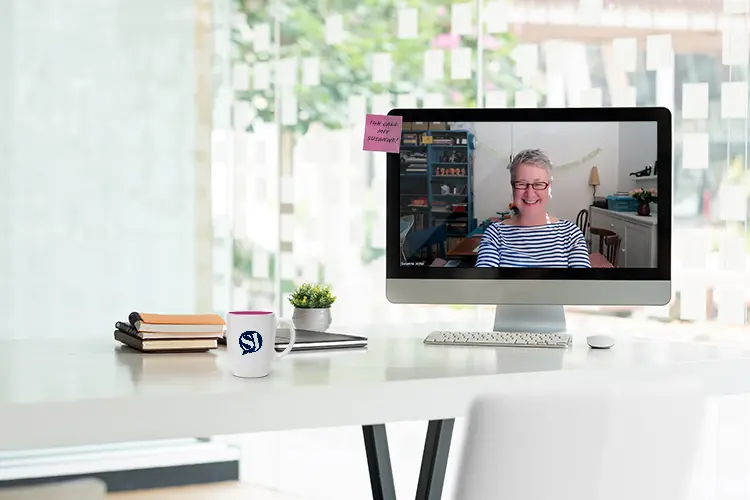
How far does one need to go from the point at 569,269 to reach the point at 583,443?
3.07 feet

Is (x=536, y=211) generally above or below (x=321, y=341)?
above

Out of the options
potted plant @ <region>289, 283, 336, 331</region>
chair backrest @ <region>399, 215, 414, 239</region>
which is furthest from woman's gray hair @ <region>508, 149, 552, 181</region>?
potted plant @ <region>289, 283, 336, 331</region>

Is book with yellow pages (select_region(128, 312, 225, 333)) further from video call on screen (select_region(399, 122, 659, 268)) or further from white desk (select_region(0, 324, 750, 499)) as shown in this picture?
video call on screen (select_region(399, 122, 659, 268))

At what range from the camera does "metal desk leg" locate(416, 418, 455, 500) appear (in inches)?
72.3

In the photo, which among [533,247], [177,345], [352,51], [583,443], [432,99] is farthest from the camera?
[352,51]

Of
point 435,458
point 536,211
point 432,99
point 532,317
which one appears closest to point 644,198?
point 536,211

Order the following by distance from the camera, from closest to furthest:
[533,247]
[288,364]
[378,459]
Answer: [288,364] → [378,459] → [533,247]

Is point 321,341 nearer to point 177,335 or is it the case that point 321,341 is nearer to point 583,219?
point 177,335

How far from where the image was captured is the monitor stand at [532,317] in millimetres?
2090

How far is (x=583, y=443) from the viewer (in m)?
1.15

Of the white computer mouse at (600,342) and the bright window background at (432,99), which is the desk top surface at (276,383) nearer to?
the white computer mouse at (600,342)

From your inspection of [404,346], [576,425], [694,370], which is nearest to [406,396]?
[576,425]

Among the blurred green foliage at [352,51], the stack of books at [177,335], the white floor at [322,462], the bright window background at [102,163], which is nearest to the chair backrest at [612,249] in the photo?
the stack of books at [177,335]

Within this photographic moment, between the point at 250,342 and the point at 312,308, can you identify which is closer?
the point at 250,342
